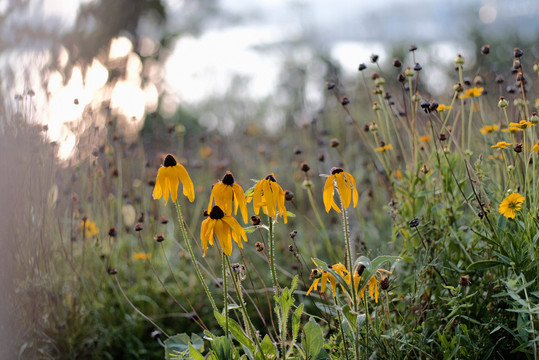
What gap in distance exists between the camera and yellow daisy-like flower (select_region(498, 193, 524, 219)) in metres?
1.49

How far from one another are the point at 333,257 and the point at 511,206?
0.92 metres

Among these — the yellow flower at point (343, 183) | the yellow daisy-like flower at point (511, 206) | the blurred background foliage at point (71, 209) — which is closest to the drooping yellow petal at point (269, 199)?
the yellow flower at point (343, 183)

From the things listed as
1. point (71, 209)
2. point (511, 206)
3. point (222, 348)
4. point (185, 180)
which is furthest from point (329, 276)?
point (71, 209)

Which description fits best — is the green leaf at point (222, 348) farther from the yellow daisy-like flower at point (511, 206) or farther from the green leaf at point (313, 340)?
the yellow daisy-like flower at point (511, 206)

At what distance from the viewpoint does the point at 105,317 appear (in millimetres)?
2455

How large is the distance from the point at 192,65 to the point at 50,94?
19.4 ft

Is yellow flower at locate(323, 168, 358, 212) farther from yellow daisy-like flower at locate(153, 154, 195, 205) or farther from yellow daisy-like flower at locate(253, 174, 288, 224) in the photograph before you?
yellow daisy-like flower at locate(153, 154, 195, 205)

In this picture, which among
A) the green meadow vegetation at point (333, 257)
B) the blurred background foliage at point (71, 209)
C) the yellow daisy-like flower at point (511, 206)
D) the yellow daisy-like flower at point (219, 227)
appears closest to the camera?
the yellow daisy-like flower at point (219, 227)

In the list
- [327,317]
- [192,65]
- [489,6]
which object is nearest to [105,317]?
[327,317]

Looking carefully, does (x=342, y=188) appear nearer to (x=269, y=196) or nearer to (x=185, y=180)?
(x=269, y=196)

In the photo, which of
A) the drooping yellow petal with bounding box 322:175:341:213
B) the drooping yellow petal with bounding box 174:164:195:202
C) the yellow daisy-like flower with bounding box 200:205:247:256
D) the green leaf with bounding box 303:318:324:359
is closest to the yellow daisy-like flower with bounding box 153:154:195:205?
the drooping yellow petal with bounding box 174:164:195:202

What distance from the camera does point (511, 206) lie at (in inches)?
59.5

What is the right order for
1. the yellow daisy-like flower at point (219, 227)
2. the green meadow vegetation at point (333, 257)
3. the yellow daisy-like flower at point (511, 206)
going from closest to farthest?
the yellow daisy-like flower at point (219, 227)
the green meadow vegetation at point (333, 257)
the yellow daisy-like flower at point (511, 206)

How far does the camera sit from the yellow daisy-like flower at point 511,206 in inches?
58.6
